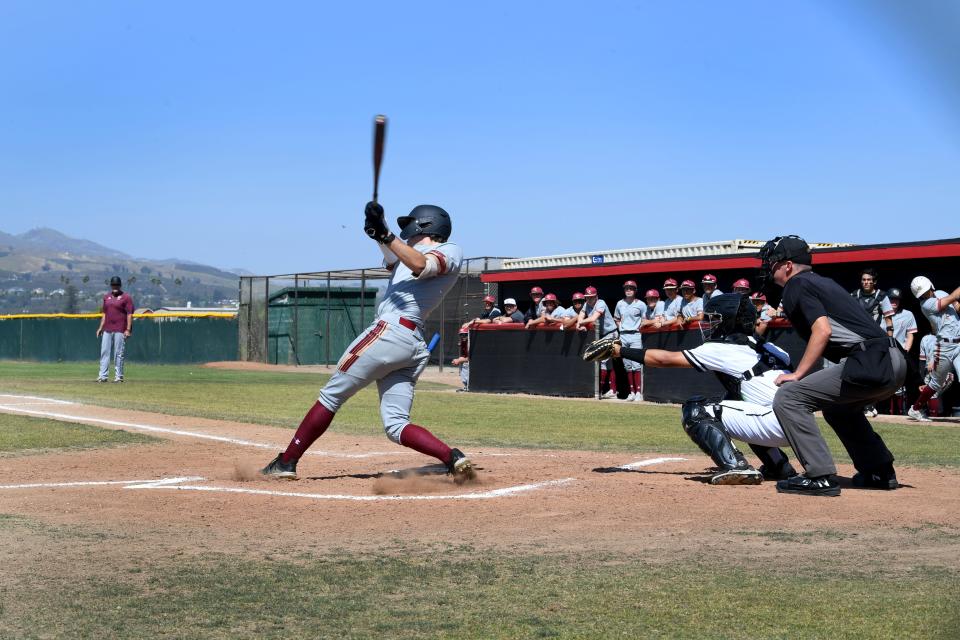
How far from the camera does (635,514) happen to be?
6656 mm

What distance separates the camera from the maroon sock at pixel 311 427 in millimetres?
7930


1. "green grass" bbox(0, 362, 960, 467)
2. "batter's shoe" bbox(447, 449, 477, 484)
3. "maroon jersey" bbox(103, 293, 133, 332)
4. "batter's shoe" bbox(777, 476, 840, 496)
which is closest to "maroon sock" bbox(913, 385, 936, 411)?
"green grass" bbox(0, 362, 960, 467)

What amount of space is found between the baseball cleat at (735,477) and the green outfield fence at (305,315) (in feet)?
93.0

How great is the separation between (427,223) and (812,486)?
10.1ft

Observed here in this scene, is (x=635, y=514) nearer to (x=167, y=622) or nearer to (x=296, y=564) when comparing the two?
(x=296, y=564)

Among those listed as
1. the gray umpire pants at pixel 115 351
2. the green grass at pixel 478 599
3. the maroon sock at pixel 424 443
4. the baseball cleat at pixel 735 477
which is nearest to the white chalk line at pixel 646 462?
the baseball cleat at pixel 735 477

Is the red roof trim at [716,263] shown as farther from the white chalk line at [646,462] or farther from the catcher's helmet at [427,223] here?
the catcher's helmet at [427,223]

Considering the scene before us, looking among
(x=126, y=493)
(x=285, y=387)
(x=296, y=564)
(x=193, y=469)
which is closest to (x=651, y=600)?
(x=296, y=564)

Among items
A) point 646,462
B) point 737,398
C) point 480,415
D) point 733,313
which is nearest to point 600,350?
point 733,313

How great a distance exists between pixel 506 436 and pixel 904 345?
20.7 ft

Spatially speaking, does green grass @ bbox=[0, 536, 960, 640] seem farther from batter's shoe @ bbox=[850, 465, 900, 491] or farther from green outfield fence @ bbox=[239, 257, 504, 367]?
green outfield fence @ bbox=[239, 257, 504, 367]

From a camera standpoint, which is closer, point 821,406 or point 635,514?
point 635,514

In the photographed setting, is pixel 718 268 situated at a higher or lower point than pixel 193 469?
higher

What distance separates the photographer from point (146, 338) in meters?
39.9
